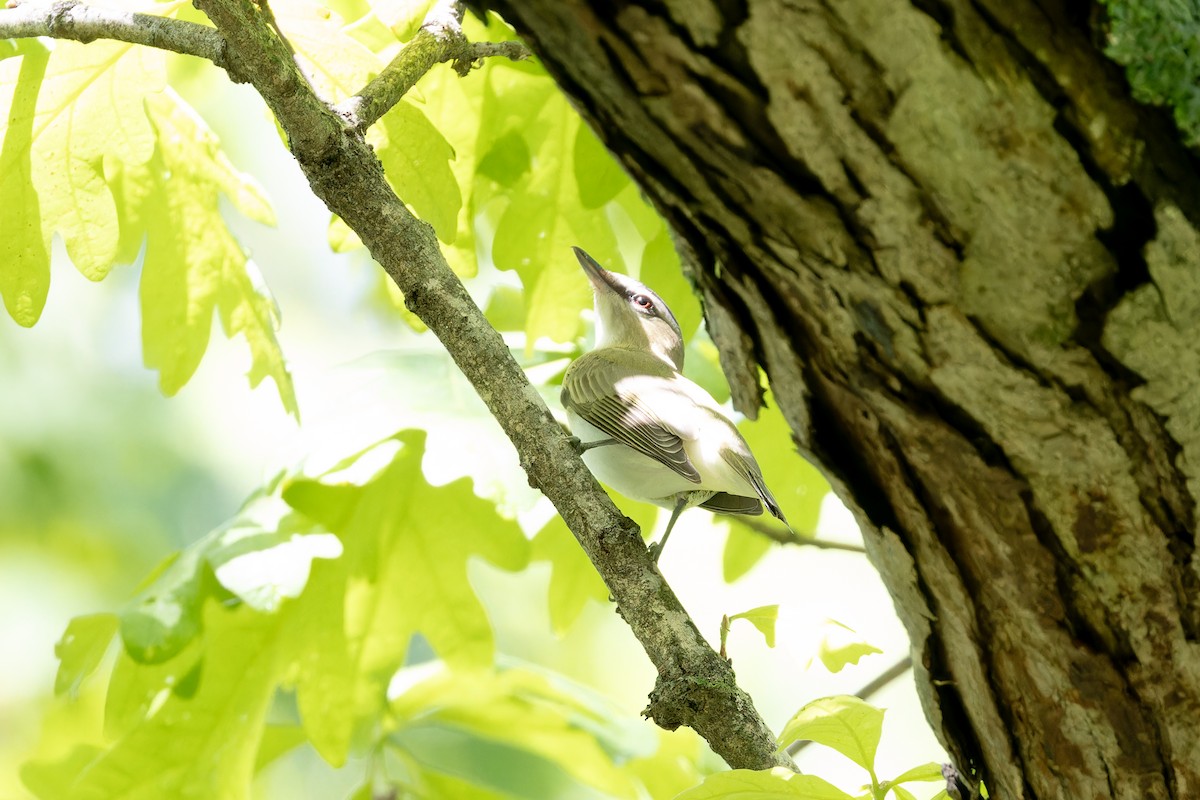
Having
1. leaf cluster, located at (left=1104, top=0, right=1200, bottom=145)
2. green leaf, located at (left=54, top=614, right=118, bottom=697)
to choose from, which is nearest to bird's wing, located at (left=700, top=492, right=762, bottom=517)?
green leaf, located at (left=54, top=614, right=118, bottom=697)

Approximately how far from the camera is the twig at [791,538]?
1.98 metres

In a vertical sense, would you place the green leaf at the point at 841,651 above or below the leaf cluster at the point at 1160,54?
below

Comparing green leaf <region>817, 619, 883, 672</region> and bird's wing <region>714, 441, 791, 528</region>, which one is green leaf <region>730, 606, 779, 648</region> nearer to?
green leaf <region>817, 619, 883, 672</region>

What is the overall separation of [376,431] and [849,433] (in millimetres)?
1372

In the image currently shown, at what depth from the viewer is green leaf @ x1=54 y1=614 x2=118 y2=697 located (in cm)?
207

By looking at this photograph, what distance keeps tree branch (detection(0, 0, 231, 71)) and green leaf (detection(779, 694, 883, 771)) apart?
3.82 feet

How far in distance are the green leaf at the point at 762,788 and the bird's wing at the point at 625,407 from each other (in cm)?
121

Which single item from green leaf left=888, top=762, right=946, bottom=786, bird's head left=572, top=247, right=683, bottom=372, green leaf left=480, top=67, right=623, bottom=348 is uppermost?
bird's head left=572, top=247, right=683, bottom=372

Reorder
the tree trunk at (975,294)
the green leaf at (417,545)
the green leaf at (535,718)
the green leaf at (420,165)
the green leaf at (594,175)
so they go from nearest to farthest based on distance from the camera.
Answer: the tree trunk at (975,294)
the green leaf at (420,165)
the green leaf at (594,175)
the green leaf at (417,545)
the green leaf at (535,718)

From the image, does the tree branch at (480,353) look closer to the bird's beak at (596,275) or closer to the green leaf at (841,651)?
the green leaf at (841,651)

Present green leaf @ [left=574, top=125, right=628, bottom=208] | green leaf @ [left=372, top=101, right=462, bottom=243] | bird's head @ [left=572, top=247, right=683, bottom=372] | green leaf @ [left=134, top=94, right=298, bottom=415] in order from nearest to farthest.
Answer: green leaf @ [left=372, top=101, right=462, bottom=243]
green leaf @ [left=574, top=125, right=628, bottom=208]
green leaf @ [left=134, top=94, right=298, bottom=415]
bird's head @ [left=572, top=247, right=683, bottom=372]

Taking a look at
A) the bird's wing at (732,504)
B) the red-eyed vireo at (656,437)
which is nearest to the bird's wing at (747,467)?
the red-eyed vireo at (656,437)

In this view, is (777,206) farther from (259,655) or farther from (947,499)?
(259,655)

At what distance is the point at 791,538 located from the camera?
2.19m
